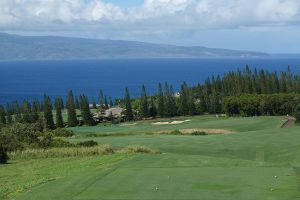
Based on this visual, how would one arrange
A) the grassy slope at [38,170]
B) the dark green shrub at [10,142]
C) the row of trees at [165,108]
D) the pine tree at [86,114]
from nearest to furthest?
the grassy slope at [38,170]
the dark green shrub at [10,142]
the pine tree at [86,114]
the row of trees at [165,108]

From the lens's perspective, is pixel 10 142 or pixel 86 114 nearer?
pixel 10 142

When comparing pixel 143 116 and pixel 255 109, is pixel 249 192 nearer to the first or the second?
pixel 255 109

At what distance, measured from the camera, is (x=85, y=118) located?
11425 centimetres

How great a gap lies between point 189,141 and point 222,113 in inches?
2749

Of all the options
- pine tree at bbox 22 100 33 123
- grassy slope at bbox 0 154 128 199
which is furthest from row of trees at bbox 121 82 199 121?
grassy slope at bbox 0 154 128 199

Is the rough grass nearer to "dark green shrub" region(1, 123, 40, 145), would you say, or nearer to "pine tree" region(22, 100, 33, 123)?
"dark green shrub" region(1, 123, 40, 145)

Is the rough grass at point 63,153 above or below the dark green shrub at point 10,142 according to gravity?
below

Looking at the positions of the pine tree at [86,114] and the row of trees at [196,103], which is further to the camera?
the pine tree at [86,114]

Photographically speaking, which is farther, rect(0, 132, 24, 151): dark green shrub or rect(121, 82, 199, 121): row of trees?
rect(121, 82, 199, 121): row of trees

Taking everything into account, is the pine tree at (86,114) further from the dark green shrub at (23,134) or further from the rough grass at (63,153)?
the rough grass at (63,153)

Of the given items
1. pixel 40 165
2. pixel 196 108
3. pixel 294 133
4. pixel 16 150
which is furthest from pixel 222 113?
pixel 40 165

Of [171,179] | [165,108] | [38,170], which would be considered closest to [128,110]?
[165,108]

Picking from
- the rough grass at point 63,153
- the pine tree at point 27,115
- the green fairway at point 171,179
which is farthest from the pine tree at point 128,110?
the green fairway at point 171,179

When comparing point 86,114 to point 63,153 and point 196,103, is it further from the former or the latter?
point 63,153
